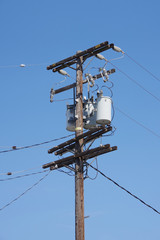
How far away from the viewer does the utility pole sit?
49.4 feet

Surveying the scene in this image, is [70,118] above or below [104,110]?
above

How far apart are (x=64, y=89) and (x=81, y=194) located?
4.11 m

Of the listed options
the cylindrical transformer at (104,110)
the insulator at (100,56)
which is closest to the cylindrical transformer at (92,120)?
the cylindrical transformer at (104,110)

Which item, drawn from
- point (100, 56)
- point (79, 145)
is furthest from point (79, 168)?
point (100, 56)

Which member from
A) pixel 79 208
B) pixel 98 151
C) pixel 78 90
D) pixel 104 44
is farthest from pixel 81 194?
pixel 104 44

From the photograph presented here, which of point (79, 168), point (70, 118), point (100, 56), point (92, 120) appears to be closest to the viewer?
point (79, 168)

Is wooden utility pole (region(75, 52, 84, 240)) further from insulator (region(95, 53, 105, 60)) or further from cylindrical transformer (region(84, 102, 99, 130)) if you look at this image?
insulator (region(95, 53, 105, 60))

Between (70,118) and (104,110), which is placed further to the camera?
(70,118)

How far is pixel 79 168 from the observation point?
15.7 meters

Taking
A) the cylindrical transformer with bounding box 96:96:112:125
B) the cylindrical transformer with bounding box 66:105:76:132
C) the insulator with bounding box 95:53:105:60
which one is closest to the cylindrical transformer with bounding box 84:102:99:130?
the cylindrical transformer with bounding box 96:96:112:125

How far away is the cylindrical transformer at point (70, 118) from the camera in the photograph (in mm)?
16611

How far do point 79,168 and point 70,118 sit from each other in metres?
1.88

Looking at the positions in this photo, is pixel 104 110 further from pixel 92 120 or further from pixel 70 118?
pixel 70 118

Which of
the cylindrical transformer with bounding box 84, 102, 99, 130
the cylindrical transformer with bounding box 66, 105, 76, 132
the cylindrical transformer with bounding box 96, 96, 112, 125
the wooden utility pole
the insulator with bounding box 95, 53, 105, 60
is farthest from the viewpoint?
the insulator with bounding box 95, 53, 105, 60
